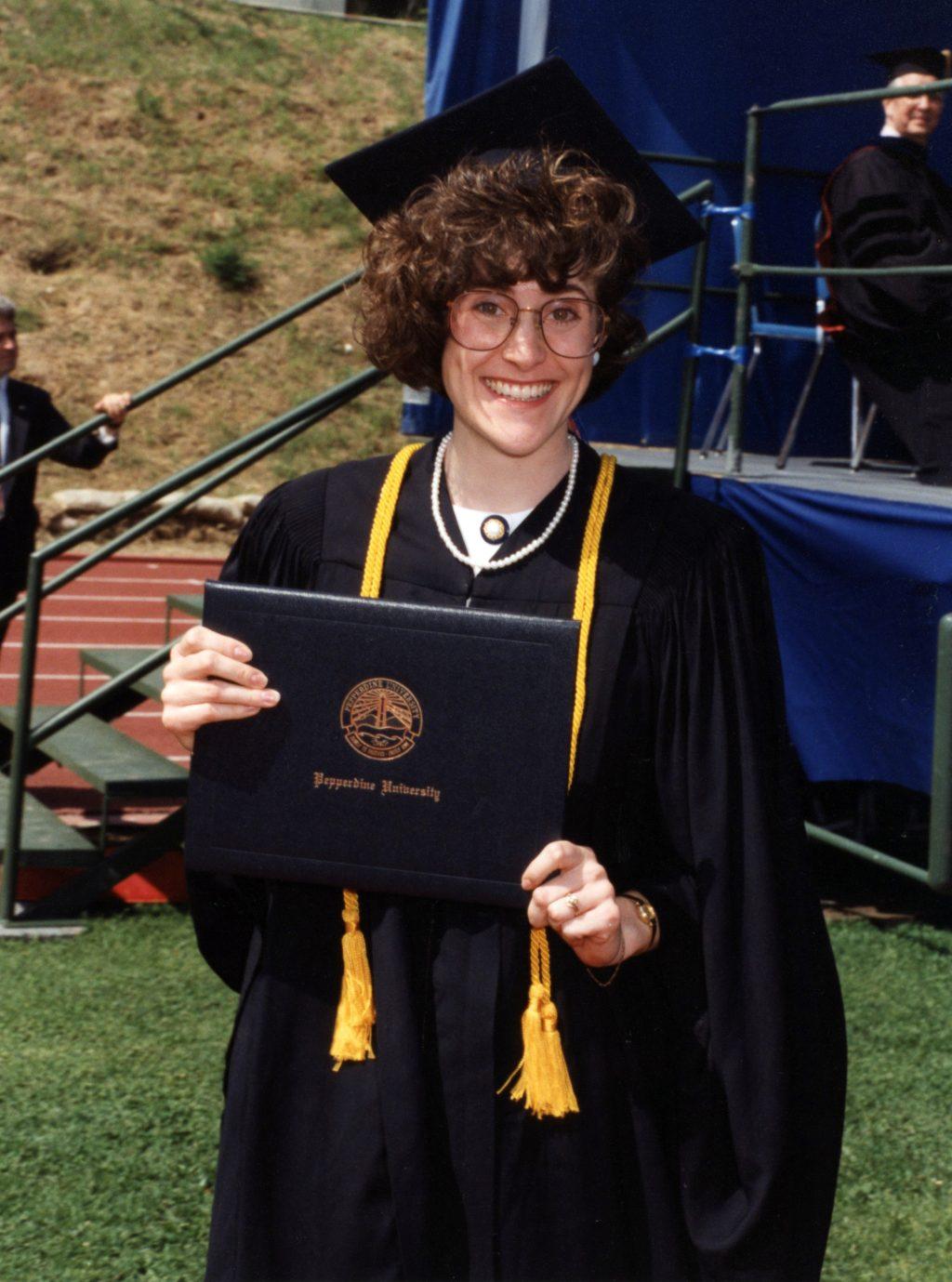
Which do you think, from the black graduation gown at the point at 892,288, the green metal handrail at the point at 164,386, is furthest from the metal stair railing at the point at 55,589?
the black graduation gown at the point at 892,288

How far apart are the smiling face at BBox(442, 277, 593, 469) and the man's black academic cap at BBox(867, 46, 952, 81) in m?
5.02

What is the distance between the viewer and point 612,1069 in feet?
6.14

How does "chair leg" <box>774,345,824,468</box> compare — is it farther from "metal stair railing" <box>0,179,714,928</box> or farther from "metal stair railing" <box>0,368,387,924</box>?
"metal stair railing" <box>0,368,387,924</box>

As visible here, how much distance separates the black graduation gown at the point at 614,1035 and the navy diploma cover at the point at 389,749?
135 mm

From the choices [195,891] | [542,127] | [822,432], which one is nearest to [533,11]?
[822,432]

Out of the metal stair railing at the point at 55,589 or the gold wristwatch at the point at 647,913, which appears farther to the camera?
the metal stair railing at the point at 55,589

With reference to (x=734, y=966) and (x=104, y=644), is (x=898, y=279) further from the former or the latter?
(x=104, y=644)

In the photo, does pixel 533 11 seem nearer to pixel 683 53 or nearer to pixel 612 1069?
pixel 683 53

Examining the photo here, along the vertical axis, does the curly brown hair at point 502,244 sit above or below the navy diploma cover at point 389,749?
above

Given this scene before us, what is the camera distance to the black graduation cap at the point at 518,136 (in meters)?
2.02

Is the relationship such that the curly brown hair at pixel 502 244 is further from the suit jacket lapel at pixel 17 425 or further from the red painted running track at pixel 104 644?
the suit jacket lapel at pixel 17 425

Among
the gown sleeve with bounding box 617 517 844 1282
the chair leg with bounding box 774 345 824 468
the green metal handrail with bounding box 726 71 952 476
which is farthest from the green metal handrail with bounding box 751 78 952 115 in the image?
the gown sleeve with bounding box 617 517 844 1282

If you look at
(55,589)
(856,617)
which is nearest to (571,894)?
(856,617)

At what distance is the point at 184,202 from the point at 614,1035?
20.0 m
